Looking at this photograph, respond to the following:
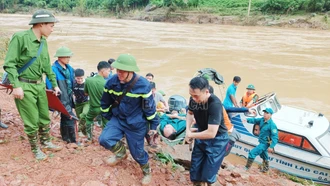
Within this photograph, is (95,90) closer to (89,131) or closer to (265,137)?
(89,131)

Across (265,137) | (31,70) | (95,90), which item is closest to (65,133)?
(95,90)

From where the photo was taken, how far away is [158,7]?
6372 centimetres

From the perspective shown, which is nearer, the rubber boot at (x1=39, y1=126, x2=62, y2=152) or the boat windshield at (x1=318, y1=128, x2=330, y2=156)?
the rubber boot at (x1=39, y1=126, x2=62, y2=152)

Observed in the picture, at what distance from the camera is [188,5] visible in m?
59.3

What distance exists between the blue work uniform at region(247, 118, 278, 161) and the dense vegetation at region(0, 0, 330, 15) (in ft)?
140

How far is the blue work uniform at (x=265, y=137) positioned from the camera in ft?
19.6

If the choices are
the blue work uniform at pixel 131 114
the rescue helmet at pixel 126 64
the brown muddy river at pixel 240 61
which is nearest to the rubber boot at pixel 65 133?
the blue work uniform at pixel 131 114

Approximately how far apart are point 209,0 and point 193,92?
6056 cm

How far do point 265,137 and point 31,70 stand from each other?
4725mm

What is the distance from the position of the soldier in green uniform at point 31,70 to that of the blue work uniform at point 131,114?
0.85 m

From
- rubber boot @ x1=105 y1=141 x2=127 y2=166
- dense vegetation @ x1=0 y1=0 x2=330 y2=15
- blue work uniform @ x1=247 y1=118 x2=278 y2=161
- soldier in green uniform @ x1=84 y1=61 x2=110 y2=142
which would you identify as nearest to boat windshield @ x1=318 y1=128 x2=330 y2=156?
blue work uniform @ x1=247 y1=118 x2=278 y2=161

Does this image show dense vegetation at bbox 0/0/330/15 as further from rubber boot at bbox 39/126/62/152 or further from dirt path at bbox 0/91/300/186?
rubber boot at bbox 39/126/62/152

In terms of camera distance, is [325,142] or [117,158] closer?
[117,158]

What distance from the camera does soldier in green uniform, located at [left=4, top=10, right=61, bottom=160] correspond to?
328 centimetres
